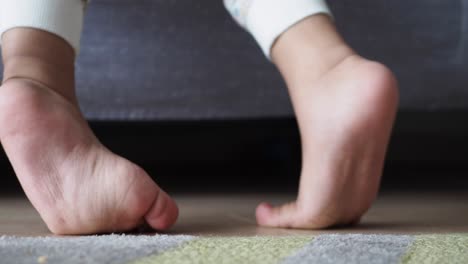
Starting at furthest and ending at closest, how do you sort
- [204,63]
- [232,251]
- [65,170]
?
[204,63]
[65,170]
[232,251]

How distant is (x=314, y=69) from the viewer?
26.3 inches

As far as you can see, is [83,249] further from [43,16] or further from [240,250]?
[43,16]

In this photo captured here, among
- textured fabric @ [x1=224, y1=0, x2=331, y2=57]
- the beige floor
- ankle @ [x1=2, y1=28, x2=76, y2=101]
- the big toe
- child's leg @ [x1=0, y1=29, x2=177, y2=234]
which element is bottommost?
the beige floor

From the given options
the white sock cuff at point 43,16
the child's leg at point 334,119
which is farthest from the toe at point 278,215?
the white sock cuff at point 43,16

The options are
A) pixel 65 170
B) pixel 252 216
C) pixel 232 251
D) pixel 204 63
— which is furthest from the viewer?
pixel 204 63

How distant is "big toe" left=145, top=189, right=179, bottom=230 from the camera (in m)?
0.62

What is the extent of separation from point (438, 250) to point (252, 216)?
346mm

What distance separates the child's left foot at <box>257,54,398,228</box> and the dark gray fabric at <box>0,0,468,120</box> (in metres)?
0.31

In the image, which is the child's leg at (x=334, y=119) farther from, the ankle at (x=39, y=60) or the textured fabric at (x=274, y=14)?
the ankle at (x=39, y=60)

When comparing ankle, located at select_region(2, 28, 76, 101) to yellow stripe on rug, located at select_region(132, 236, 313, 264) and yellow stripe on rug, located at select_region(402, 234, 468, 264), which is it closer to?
yellow stripe on rug, located at select_region(132, 236, 313, 264)

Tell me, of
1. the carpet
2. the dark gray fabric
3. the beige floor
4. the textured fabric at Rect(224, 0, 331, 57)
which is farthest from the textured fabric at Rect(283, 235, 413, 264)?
the dark gray fabric

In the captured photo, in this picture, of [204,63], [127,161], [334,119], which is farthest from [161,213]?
[204,63]

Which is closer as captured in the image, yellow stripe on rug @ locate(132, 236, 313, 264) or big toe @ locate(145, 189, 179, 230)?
yellow stripe on rug @ locate(132, 236, 313, 264)

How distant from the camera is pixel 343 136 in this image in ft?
2.07
